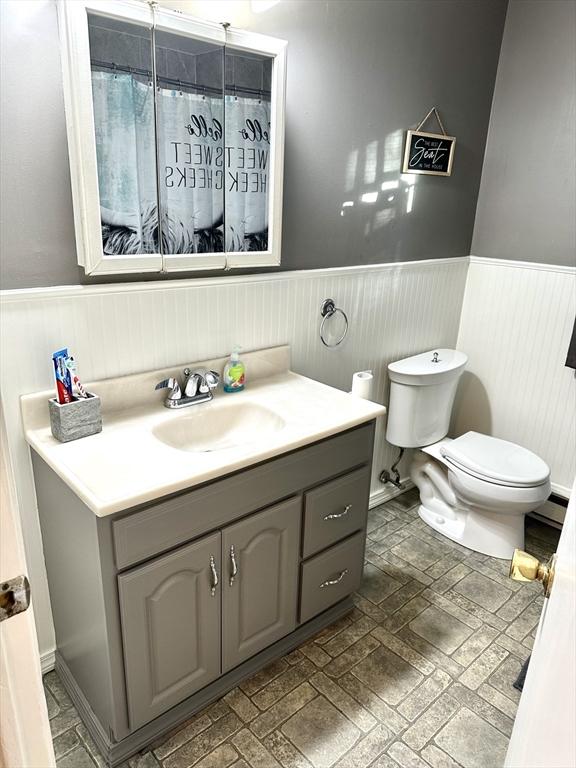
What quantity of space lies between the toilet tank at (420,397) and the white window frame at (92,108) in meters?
1.05

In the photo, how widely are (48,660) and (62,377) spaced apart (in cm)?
98

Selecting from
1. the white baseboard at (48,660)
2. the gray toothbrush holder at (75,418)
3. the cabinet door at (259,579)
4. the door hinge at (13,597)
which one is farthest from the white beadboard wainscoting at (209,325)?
the door hinge at (13,597)

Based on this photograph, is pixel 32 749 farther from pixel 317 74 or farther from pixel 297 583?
pixel 317 74

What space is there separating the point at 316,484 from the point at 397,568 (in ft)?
2.93

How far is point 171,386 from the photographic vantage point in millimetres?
1767

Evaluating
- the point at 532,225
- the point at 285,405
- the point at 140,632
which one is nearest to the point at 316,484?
the point at 285,405

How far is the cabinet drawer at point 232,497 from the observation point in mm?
1352

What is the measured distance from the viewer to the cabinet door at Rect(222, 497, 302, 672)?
1593 mm

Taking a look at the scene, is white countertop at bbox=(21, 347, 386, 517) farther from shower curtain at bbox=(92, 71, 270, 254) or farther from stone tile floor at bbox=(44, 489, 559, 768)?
stone tile floor at bbox=(44, 489, 559, 768)

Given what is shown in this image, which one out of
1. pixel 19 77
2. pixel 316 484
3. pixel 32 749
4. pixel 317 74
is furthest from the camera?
pixel 317 74

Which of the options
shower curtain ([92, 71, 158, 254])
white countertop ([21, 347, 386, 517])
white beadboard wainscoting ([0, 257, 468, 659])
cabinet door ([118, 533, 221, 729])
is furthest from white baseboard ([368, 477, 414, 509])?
shower curtain ([92, 71, 158, 254])

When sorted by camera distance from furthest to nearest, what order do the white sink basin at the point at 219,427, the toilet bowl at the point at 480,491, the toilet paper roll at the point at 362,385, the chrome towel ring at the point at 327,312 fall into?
Result: the toilet bowl at the point at 480,491 → the chrome towel ring at the point at 327,312 → the toilet paper roll at the point at 362,385 → the white sink basin at the point at 219,427

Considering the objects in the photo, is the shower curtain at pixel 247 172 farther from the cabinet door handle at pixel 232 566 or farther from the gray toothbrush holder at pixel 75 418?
the cabinet door handle at pixel 232 566

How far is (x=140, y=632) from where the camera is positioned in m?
1.43
